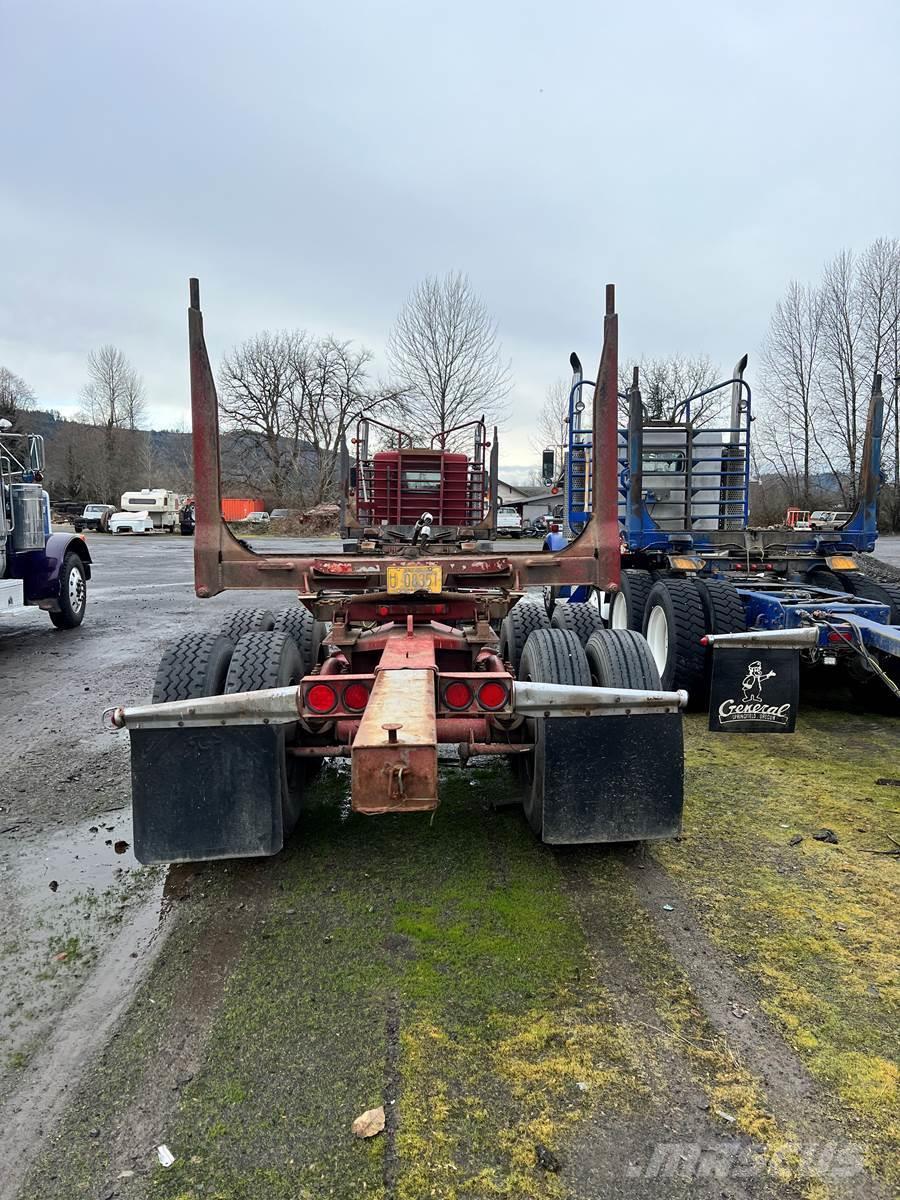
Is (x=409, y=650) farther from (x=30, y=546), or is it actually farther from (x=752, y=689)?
(x=30, y=546)

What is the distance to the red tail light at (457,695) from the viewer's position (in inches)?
136

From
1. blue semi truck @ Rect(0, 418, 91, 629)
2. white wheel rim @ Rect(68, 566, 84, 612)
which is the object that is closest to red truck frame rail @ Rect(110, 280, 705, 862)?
blue semi truck @ Rect(0, 418, 91, 629)

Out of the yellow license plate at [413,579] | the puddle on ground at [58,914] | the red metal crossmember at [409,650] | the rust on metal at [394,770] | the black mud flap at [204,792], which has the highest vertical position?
the yellow license plate at [413,579]

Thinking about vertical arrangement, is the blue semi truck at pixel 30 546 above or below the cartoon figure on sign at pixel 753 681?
above

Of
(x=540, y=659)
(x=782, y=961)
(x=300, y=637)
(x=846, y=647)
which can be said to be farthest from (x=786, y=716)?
(x=300, y=637)

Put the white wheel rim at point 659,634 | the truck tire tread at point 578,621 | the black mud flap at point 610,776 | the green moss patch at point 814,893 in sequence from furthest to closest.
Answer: the white wheel rim at point 659,634
the truck tire tread at point 578,621
the black mud flap at point 610,776
the green moss patch at point 814,893

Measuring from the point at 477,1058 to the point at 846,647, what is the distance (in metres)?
4.53

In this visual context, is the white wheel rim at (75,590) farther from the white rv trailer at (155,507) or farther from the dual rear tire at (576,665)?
the white rv trailer at (155,507)

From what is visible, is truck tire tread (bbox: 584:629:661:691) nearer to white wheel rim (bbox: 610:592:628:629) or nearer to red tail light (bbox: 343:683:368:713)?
red tail light (bbox: 343:683:368:713)

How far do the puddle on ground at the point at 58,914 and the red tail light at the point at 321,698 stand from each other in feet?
3.74

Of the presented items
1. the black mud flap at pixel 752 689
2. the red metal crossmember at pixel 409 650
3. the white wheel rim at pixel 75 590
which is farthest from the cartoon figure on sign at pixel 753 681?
the white wheel rim at pixel 75 590

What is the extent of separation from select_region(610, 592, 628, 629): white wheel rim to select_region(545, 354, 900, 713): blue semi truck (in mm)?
14

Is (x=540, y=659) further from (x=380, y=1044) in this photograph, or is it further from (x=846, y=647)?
(x=846, y=647)

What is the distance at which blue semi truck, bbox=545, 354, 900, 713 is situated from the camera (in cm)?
632
